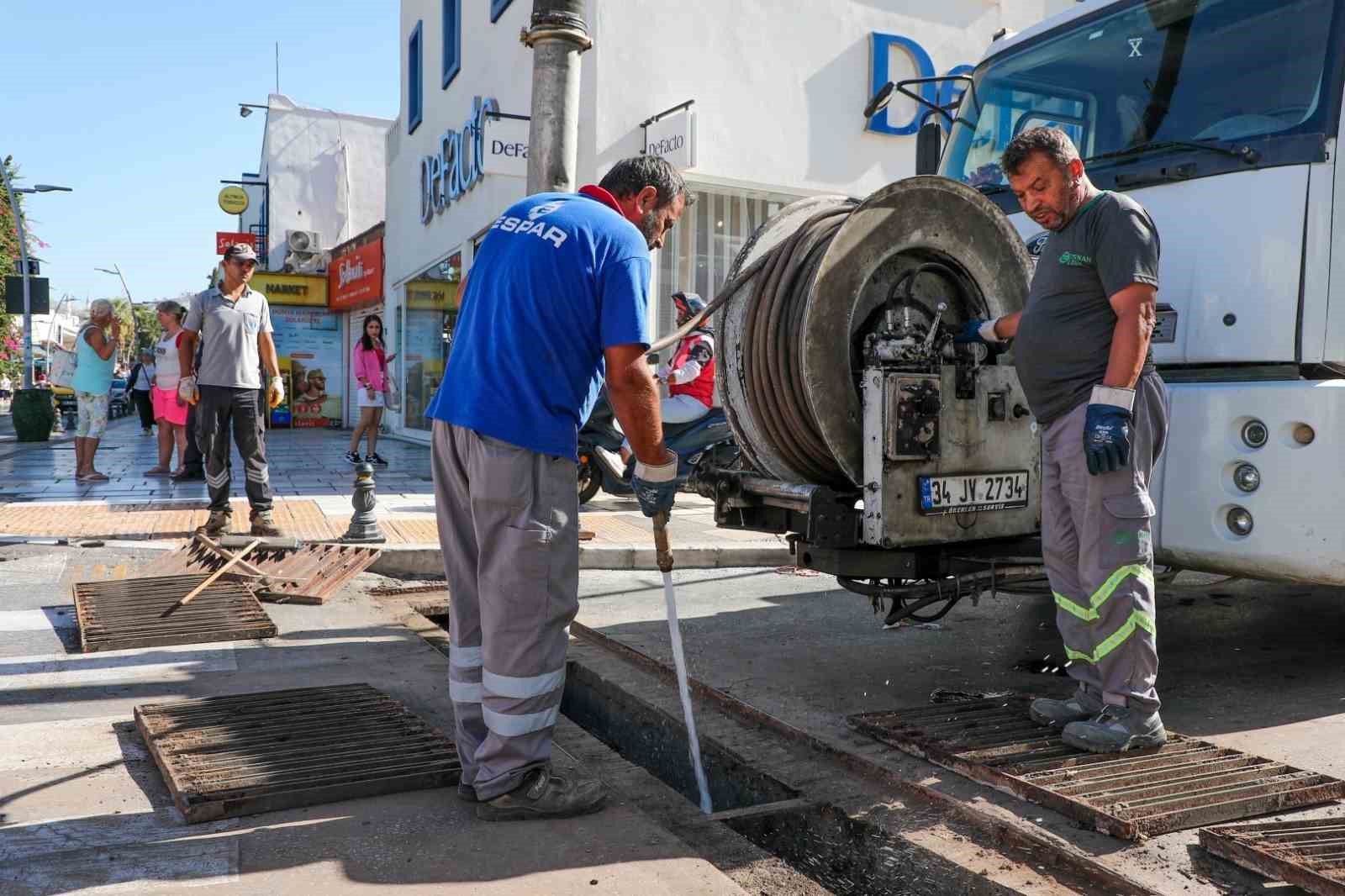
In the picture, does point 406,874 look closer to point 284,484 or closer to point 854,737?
point 854,737

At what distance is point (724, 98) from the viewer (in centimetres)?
1297

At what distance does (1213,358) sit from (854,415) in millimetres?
1407

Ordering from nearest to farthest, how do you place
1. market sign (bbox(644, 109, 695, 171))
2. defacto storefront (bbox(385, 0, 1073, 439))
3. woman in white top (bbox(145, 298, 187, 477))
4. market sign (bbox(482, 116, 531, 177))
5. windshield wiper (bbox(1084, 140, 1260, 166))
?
windshield wiper (bbox(1084, 140, 1260, 166)) < market sign (bbox(482, 116, 531, 177)) < woman in white top (bbox(145, 298, 187, 477)) < market sign (bbox(644, 109, 695, 171)) < defacto storefront (bbox(385, 0, 1073, 439))

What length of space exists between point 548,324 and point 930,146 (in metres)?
3.34

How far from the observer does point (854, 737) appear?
13.2ft

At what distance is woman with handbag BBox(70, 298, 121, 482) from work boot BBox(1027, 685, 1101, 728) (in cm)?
1034

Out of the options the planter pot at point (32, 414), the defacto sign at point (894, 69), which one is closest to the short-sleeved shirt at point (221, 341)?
the defacto sign at point (894, 69)

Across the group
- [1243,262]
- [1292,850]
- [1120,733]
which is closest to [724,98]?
[1243,262]

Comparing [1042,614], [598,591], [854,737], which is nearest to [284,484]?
[598,591]

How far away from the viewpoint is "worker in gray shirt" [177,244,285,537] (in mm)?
7910

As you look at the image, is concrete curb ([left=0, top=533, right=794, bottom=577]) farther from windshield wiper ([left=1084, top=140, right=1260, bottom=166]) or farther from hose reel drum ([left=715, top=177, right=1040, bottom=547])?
windshield wiper ([left=1084, top=140, right=1260, bottom=166])

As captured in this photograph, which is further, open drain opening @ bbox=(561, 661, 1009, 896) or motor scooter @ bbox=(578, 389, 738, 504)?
motor scooter @ bbox=(578, 389, 738, 504)

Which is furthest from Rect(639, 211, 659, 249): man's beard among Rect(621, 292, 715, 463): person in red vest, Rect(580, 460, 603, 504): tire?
Rect(580, 460, 603, 504): tire

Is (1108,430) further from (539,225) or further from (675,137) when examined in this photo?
(675,137)
